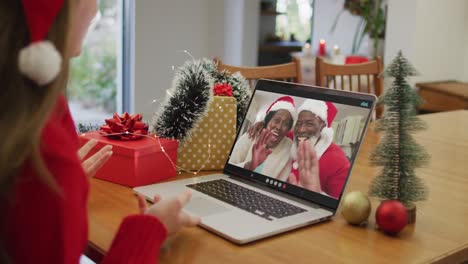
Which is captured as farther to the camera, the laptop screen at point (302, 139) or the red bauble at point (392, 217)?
the laptop screen at point (302, 139)

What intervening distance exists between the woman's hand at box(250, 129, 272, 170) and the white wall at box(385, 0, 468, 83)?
252 centimetres

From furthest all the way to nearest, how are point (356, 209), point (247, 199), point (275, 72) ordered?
point (275, 72) → point (247, 199) → point (356, 209)

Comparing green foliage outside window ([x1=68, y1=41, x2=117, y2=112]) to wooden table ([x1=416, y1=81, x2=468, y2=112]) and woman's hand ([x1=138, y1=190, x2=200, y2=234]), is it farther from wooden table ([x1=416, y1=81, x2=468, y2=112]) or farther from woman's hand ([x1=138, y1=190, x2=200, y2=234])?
woman's hand ([x1=138, y1=190, x2=200, y2=234])

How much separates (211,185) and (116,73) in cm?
324

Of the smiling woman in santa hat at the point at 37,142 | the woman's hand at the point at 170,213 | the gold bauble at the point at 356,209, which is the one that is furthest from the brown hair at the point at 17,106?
the gold bauble at the point at 356,209

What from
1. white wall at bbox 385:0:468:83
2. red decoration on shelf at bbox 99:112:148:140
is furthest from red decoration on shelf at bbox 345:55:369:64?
red decoration on shelf at bbox 99:112:148:140

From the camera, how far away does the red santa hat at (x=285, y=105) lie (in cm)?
125

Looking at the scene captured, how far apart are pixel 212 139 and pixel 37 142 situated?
73cm

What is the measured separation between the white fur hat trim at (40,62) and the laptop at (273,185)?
1.38 ft

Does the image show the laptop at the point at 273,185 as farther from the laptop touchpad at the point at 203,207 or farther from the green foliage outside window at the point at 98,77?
the green foliage outside window at the point at 98,77

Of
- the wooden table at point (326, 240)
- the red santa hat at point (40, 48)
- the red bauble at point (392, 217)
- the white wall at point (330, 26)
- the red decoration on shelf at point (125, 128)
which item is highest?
the white wall at point (330, 26)

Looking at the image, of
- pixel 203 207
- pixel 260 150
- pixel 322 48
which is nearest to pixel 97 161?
pixel 203 207

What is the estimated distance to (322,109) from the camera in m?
1.20

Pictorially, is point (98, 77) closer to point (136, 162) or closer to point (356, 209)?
point (136, 162)
